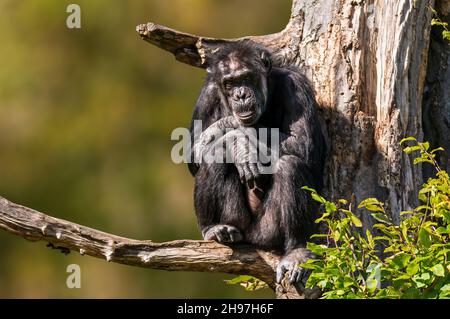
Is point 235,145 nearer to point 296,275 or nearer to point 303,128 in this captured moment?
point 303,128

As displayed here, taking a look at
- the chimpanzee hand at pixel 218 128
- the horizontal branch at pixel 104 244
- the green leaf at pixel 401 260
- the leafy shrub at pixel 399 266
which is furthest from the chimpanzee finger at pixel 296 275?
the chimpanzee hand at pixel 218 128

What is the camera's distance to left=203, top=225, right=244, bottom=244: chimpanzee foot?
6.56 metres

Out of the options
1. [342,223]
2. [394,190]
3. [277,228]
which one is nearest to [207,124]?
[277,228]

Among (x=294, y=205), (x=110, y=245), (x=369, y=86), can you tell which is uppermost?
(x=369, y=86)

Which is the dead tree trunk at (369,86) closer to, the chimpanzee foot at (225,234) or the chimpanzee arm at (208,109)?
the chimpanzee arm at (208,109)

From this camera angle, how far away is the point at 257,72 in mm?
6988

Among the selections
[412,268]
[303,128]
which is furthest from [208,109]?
[412,268]

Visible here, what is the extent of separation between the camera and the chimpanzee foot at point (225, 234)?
6559 millimetres

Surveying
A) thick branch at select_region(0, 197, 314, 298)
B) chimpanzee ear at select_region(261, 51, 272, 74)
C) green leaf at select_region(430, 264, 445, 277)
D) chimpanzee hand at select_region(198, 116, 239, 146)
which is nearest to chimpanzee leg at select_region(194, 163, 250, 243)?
chimpanzee hand at select_region(198, 116, 239, 146)

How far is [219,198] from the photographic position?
22.5 feet

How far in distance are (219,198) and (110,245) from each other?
1.06 metres

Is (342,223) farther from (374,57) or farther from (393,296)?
(374,57)

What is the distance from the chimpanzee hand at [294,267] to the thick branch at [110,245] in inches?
3.8
